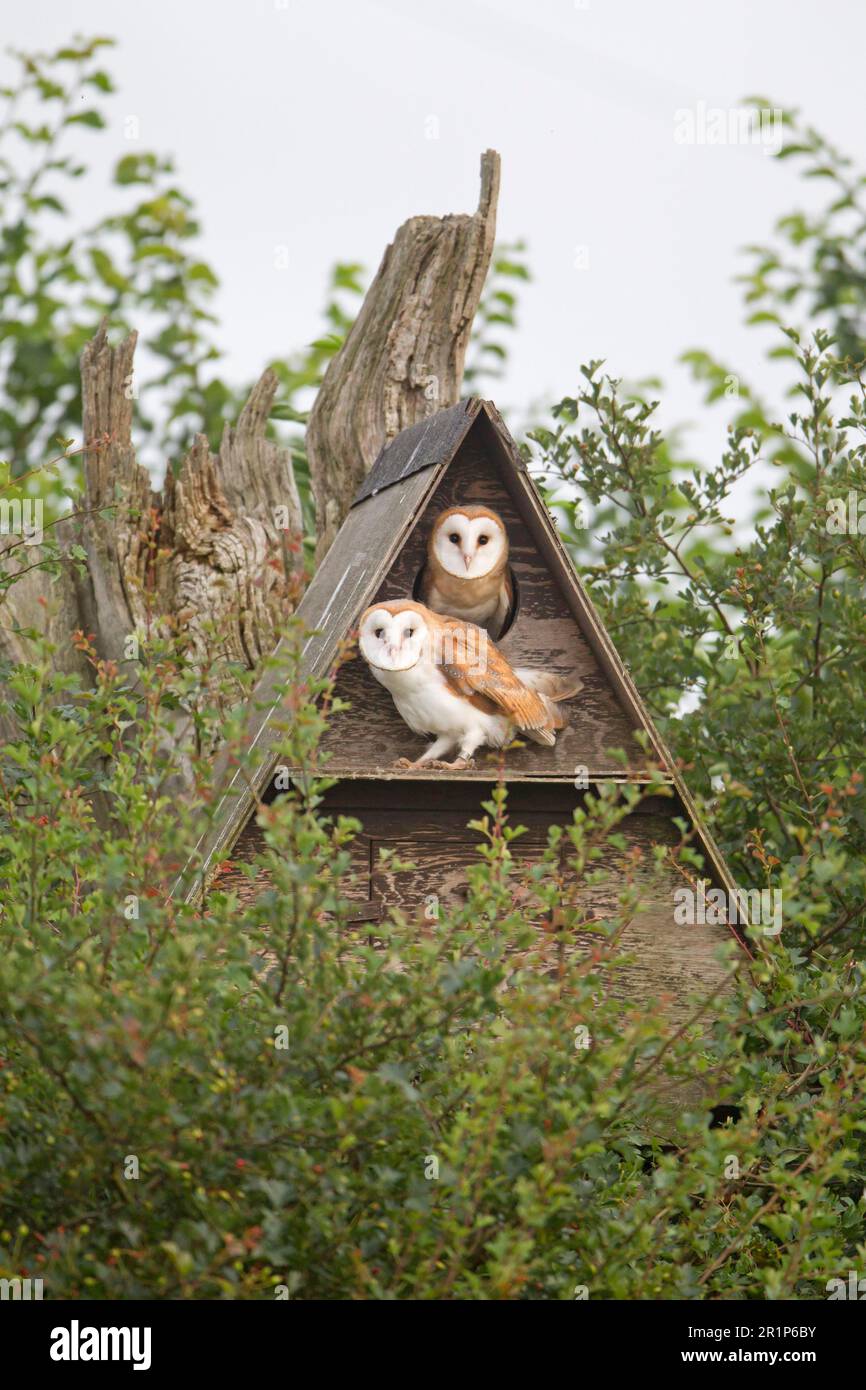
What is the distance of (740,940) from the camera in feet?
12.4

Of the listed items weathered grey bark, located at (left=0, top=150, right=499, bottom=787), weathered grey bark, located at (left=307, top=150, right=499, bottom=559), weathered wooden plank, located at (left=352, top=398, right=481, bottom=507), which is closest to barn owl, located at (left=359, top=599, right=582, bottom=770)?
weathered wooden plank, located at (left=352, top=398, right=481, bottom=507)

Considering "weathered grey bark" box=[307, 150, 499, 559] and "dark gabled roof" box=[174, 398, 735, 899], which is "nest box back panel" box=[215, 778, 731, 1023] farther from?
"weathered grey bark" box=[307, 150, 499, 559]

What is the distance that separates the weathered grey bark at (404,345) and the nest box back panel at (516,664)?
1.41m

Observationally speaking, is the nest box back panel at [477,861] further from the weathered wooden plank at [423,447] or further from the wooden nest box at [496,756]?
the weathered wooden plank at [423,447]

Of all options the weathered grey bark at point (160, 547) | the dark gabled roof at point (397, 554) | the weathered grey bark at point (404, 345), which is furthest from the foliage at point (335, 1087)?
the weathered grey bark at point (404, 345)

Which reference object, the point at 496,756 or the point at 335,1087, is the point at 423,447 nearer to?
the point at 496,756

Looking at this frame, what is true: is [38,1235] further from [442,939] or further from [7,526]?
[7,526]

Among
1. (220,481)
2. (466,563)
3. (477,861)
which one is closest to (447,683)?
(466,563)

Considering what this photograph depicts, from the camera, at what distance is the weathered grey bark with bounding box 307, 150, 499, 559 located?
522 centimetres

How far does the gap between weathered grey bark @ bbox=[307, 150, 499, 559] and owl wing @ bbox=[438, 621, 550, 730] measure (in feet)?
5.93

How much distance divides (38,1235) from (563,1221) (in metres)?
0.79

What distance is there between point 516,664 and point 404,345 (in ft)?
6.04

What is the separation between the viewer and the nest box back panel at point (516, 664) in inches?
147

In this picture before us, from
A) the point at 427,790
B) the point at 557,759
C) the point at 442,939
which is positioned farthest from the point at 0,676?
the point at 442,939
